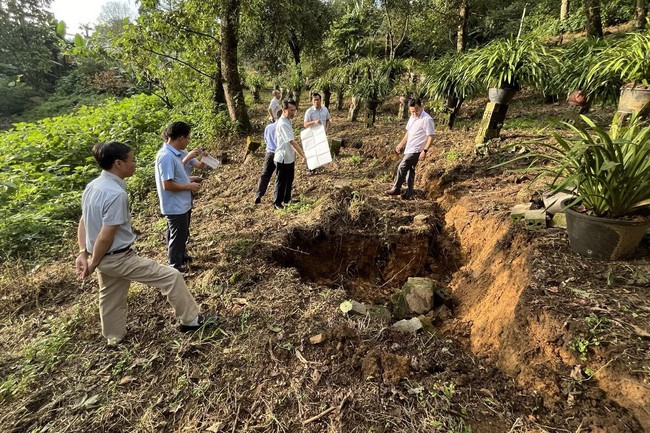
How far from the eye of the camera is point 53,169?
7.14m

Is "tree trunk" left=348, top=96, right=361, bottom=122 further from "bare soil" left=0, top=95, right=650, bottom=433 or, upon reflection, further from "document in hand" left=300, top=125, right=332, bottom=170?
"bare soil" left=0, top=95, right=650, bottom=433

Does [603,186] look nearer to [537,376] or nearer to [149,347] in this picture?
[537,376]

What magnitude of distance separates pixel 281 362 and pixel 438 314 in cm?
184

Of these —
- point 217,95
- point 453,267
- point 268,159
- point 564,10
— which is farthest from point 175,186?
point 564,10

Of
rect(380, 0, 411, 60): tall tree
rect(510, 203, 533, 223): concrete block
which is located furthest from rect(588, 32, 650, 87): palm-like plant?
rect(380, 0, 411, 60): tall tree

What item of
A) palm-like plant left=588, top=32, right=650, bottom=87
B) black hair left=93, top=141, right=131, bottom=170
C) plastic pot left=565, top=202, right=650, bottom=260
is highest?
palm-like plant left=588, top=32, right=650, bottom=87

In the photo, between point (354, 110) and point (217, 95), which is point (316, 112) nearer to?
point (354, 110)

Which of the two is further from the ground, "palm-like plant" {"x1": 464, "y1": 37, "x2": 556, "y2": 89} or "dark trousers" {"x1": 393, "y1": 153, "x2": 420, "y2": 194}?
"palm-like plant" {"x1": 464, "y1": 37, "x2": 556, "y2": 89}

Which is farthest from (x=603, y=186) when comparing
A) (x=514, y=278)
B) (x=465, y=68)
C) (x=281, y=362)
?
(x=465, y=68)

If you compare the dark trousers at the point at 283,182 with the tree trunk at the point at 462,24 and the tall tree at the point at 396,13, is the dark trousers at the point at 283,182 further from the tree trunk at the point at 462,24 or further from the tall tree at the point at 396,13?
the tall tree at the point at 396,13

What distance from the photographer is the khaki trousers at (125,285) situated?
2.35 metres

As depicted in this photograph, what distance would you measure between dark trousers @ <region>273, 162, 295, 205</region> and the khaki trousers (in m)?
2.69

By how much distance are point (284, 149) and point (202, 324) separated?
9.39 ft

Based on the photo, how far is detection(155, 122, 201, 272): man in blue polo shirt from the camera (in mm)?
3088
